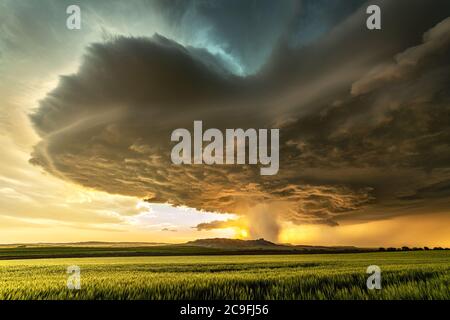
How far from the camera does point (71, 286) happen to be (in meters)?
12.9

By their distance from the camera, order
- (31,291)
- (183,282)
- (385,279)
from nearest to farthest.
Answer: (31,291), (183,282), (385,279)

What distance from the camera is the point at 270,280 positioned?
1399cm
